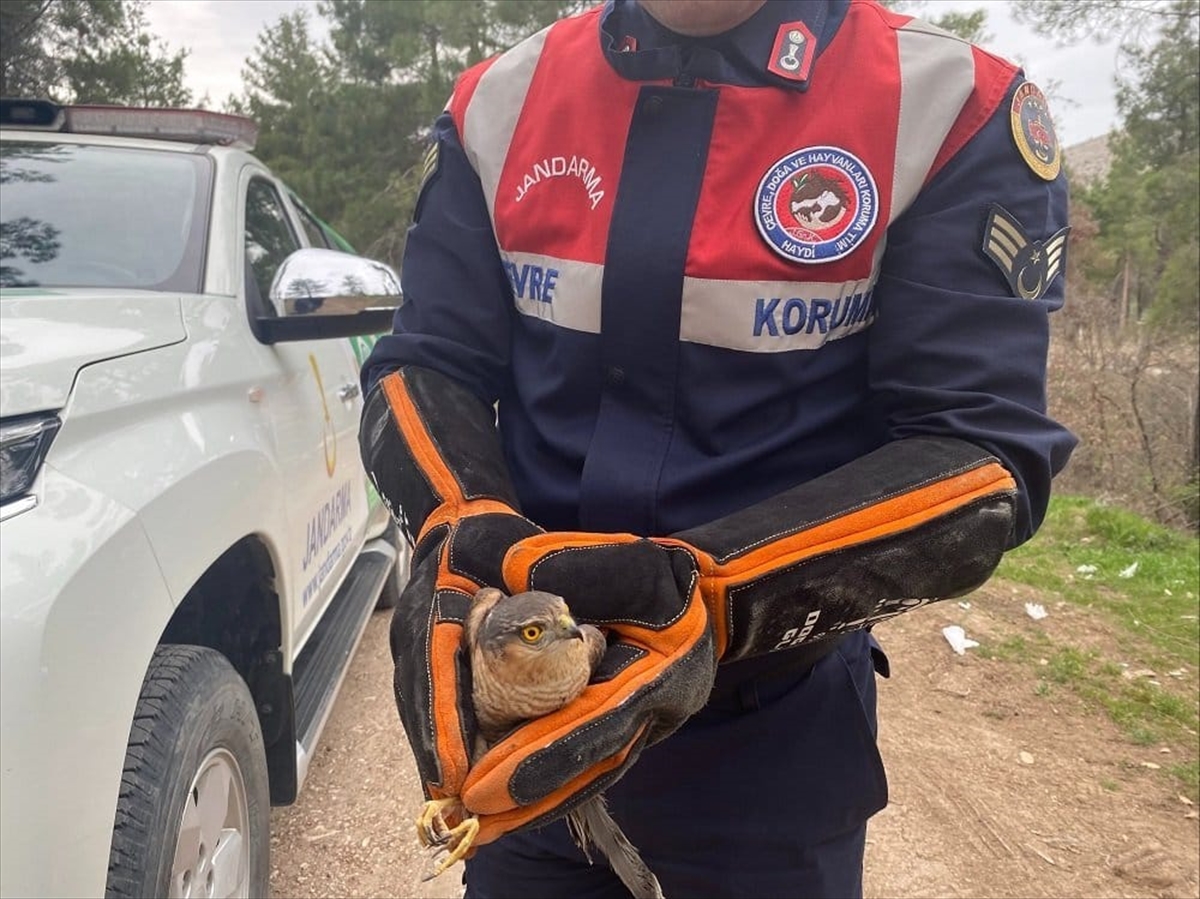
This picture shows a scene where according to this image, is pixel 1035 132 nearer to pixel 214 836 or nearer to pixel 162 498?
pixel 162 498

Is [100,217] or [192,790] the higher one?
[100,217]

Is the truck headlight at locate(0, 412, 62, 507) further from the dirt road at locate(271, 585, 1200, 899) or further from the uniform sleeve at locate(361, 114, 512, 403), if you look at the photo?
the dirt road at locate(271, 585, 1200, 899)

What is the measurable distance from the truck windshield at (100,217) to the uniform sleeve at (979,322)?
196cm

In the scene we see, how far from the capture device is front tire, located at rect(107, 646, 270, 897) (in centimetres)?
151

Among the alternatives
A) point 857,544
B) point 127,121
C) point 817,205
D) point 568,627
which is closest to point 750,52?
point 817,205

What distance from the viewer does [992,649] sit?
404 cm

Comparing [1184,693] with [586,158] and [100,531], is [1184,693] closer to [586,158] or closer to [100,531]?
[586,158]

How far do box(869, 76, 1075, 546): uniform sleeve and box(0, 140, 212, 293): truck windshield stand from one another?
1.96 m

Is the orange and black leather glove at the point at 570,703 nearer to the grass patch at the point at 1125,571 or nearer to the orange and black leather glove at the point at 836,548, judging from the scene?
the orange and black leather glove at the point at 836,548

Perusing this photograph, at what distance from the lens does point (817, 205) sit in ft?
3.76

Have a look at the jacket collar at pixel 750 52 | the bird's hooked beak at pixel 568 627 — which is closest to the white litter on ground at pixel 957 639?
the jacket collar at pixel 750 52

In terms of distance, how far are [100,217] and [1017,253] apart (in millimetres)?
2475

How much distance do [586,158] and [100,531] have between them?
93cm

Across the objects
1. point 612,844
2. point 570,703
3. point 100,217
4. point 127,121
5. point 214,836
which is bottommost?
point 214,836
